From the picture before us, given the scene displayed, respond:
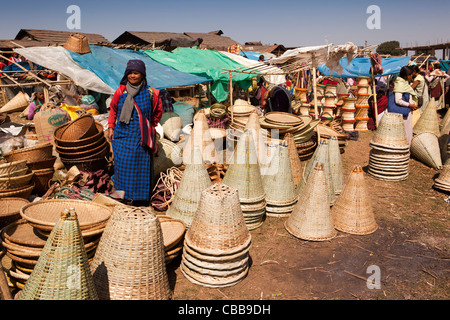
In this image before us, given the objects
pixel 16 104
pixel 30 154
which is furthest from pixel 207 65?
pixel 30 154

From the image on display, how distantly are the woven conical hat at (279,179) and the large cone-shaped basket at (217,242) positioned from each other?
138 centimetres

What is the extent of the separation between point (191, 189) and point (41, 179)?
7.96 feet

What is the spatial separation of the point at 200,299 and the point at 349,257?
179cm

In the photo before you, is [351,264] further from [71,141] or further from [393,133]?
[71,141]

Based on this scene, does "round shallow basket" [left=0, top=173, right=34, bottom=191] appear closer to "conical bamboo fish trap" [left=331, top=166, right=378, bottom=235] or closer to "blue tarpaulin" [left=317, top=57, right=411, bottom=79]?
"conical bamboo fish trap" [left=331, top=166, right=378, bottom=235]

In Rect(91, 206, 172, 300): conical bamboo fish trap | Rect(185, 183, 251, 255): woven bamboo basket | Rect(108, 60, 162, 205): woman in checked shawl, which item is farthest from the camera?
Rect(108, 60, 162, 205): woman in checked shawl

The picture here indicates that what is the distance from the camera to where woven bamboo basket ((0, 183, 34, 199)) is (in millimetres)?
3965

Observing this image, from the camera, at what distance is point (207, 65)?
11.6 meters

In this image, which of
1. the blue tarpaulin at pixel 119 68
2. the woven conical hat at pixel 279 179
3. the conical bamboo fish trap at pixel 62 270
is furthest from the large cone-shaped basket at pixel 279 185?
the blue tarpaulin at pixel 119 68

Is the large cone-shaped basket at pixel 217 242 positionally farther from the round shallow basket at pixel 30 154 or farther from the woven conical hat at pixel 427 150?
the woven conical hat at pixel 427 150

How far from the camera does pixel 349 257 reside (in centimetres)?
373

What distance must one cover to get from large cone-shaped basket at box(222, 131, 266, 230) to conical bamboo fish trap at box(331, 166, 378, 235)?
3.56ft

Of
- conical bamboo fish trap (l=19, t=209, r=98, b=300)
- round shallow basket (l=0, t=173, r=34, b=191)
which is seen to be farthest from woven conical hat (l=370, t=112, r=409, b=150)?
round shallow basket (l=0, t=173, r=34, b=191)

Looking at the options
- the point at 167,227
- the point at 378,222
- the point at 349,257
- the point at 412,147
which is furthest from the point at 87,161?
the point at 412,147
